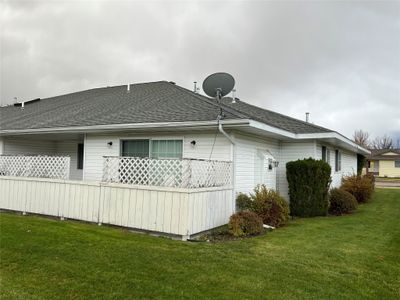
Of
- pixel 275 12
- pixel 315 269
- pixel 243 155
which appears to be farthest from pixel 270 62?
pixel 315 269

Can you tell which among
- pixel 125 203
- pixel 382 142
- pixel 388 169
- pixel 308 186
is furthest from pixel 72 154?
pixel 382 142

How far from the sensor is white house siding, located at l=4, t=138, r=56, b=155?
524 inches

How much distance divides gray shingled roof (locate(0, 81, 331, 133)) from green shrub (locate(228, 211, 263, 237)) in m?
2.35

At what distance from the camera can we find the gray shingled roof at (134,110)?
32.4 feet

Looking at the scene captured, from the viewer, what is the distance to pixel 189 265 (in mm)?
5289

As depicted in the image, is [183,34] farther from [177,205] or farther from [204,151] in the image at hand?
[177,205]

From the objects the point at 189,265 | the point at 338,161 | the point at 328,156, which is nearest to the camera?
the point at 189,265

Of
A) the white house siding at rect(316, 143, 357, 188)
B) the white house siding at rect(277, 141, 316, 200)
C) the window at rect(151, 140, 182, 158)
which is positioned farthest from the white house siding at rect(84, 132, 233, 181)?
the white house siding at rect(316, 143, 357, 188)

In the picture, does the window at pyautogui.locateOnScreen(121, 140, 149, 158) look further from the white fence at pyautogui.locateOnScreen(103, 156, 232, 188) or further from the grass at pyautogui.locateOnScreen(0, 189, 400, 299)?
the grass at pyautogui.locateOnScreen(0, 189, 400, 299)

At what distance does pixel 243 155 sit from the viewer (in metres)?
9.85

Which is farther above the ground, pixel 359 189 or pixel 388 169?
pixel 388 169

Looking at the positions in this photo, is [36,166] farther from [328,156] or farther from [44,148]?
[328,156]

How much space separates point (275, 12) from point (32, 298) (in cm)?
1089

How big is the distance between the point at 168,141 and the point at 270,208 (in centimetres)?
338
